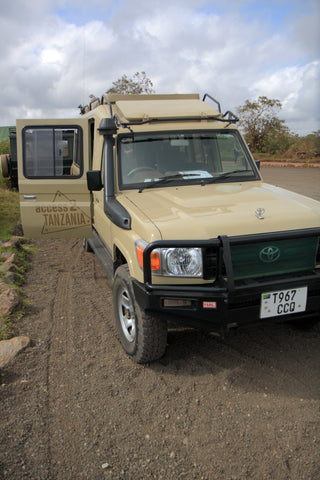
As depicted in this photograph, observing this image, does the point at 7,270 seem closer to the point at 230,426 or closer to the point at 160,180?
the point at 160,180

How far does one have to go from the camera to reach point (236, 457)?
250cm

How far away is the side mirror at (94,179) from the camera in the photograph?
13.5 ft

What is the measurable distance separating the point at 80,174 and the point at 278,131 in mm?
24732

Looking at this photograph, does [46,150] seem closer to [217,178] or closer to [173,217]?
[217,178]

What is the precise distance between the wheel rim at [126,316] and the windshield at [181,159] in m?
1.14

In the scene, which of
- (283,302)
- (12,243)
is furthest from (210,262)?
(12,243)

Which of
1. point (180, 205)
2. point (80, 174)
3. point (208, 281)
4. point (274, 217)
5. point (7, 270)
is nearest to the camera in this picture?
point (208, 281)

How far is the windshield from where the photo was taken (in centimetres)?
414

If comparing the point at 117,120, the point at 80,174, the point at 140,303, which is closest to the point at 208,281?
the point at 140,303

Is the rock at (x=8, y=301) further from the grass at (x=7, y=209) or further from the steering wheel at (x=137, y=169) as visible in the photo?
the grass at (x=7, y=209)

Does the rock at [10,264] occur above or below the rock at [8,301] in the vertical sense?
above

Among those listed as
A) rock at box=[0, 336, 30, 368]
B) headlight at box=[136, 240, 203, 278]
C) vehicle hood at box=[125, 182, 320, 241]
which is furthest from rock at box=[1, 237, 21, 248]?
headlight at box=[136, 240, 203, 278]

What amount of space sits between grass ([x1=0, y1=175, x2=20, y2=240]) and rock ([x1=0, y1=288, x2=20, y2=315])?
3539 millimetres

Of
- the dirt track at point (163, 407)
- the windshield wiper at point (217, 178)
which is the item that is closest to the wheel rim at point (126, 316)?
the dirt track at point (163, 407)
